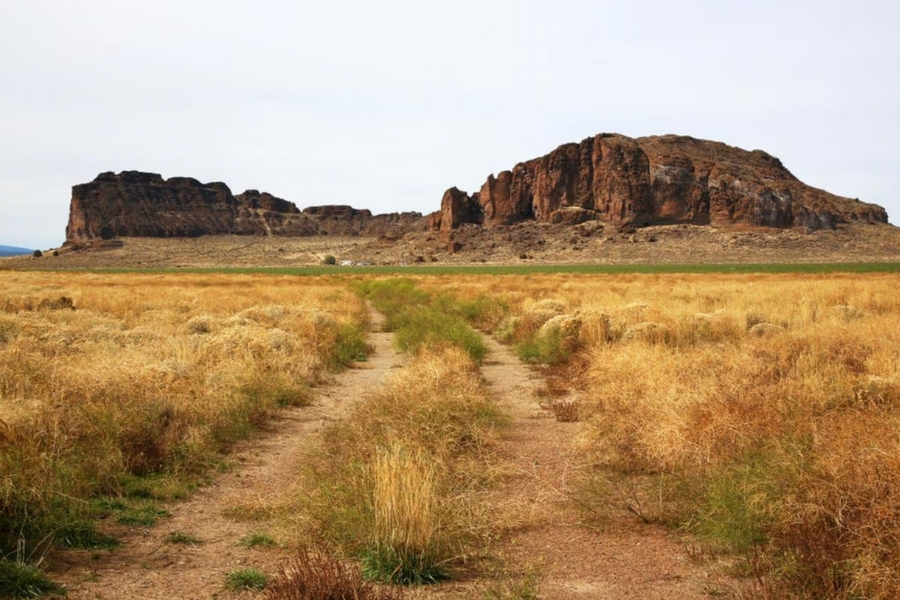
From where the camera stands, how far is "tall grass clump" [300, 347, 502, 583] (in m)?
4.75

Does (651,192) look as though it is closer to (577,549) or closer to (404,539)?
(577,549)

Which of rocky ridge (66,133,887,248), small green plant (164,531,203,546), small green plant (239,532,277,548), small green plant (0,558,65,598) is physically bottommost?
small green plant (164,531,203,546)

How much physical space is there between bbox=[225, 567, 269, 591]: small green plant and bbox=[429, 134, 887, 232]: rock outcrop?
13797 cm

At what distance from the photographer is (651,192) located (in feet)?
475

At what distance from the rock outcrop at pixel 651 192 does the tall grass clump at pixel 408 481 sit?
13376 centimetres

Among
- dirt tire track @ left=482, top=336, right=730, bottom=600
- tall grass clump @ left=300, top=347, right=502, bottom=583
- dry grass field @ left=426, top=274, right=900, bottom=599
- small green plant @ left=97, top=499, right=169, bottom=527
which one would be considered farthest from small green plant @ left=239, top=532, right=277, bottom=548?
dry grass field @ left=426, top=274, right=900, bottom=599

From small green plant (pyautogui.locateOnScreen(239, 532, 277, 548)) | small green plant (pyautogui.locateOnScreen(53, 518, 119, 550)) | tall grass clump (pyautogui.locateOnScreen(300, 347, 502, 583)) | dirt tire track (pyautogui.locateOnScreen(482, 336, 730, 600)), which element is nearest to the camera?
dirt tire track (pyautogui.locateOnScreen(482, 336, 730, 600))

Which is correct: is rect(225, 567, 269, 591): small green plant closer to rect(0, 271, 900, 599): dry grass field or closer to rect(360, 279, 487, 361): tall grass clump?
rect(0, 271, 900, 599): dry grass field

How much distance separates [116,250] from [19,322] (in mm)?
182441

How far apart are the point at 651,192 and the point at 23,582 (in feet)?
493

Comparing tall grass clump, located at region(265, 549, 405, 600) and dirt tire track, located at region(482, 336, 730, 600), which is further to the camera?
dirt tire track, located at region(482, 336, 730, 600)

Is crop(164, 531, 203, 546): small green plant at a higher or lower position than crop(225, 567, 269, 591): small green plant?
lower

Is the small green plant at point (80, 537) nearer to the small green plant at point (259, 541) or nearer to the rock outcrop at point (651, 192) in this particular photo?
the small green plant at point (259, 541)

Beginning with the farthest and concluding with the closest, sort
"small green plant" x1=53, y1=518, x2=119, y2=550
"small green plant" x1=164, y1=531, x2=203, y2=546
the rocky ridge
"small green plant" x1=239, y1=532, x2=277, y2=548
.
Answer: the rocky ridge < "small green plant" x1=164, y1=531, x2=203, y2=546 < "small green plant" x1=239, y1=532, x2=277, y2=548 < "small green plant" x1=53, y1=518, x2=119, y2=550
